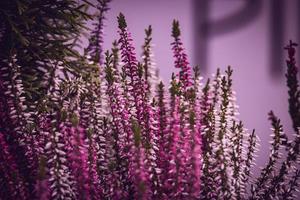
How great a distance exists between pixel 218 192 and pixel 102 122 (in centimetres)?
63

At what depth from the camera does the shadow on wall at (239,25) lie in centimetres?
394

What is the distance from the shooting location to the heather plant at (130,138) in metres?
1.60

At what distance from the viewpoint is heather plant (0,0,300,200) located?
1.60m

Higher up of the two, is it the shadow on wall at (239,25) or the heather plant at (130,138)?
the shadow on wall at (239,25)

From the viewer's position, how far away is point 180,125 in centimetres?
170

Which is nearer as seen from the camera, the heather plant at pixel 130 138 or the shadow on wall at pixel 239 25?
the heather plant at pixel 130 138

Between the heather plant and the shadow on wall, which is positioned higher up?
the shadow on wall

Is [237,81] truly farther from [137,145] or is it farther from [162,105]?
[137,145]

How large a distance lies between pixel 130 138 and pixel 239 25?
2.44 metres

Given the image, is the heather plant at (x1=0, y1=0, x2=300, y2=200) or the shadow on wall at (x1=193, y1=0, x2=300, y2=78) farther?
the shadow on wall at (x1=193, y1=0, x2=300, y2=78)

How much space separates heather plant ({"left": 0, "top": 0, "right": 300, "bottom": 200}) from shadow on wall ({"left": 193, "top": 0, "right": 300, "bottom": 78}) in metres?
1.75

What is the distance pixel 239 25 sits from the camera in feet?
13.1

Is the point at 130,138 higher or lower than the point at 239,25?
lower

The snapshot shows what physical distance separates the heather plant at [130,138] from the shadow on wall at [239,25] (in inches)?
69.0
